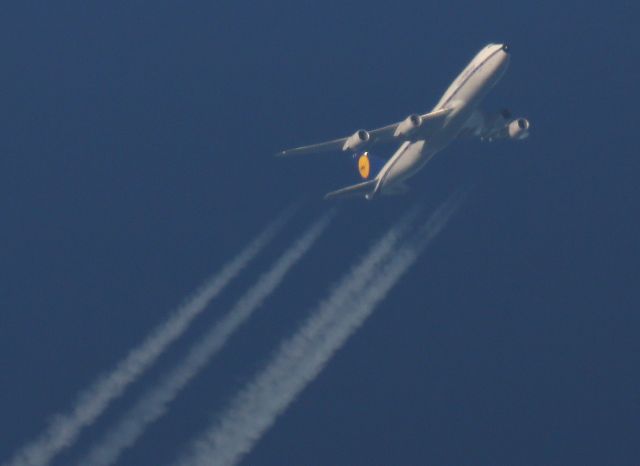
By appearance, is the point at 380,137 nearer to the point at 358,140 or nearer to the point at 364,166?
the point at 358,140

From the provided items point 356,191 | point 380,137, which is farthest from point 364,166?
point 380,137

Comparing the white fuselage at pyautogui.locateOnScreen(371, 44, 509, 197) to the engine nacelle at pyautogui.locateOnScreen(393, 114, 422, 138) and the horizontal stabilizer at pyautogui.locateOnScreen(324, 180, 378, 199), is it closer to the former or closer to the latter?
the horizontal stabilizer at pyautogui.locateOnScreen(324, 180, 378, 199)

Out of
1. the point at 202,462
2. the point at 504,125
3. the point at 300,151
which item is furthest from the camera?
the point at 504,125

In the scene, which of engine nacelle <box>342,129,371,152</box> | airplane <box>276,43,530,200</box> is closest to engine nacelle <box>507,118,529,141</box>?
airplane <box>276,43,530,200</box>

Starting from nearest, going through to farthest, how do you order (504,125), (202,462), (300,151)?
(202,462) → (300,151) → (504,125)

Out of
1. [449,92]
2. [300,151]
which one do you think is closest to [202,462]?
[300,151]

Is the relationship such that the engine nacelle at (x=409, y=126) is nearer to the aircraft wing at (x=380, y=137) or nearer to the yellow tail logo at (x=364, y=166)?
the aircraft wing at (x=380, y=137)

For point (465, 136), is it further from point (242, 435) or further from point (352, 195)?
point (242, 435)

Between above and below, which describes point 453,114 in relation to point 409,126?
above
